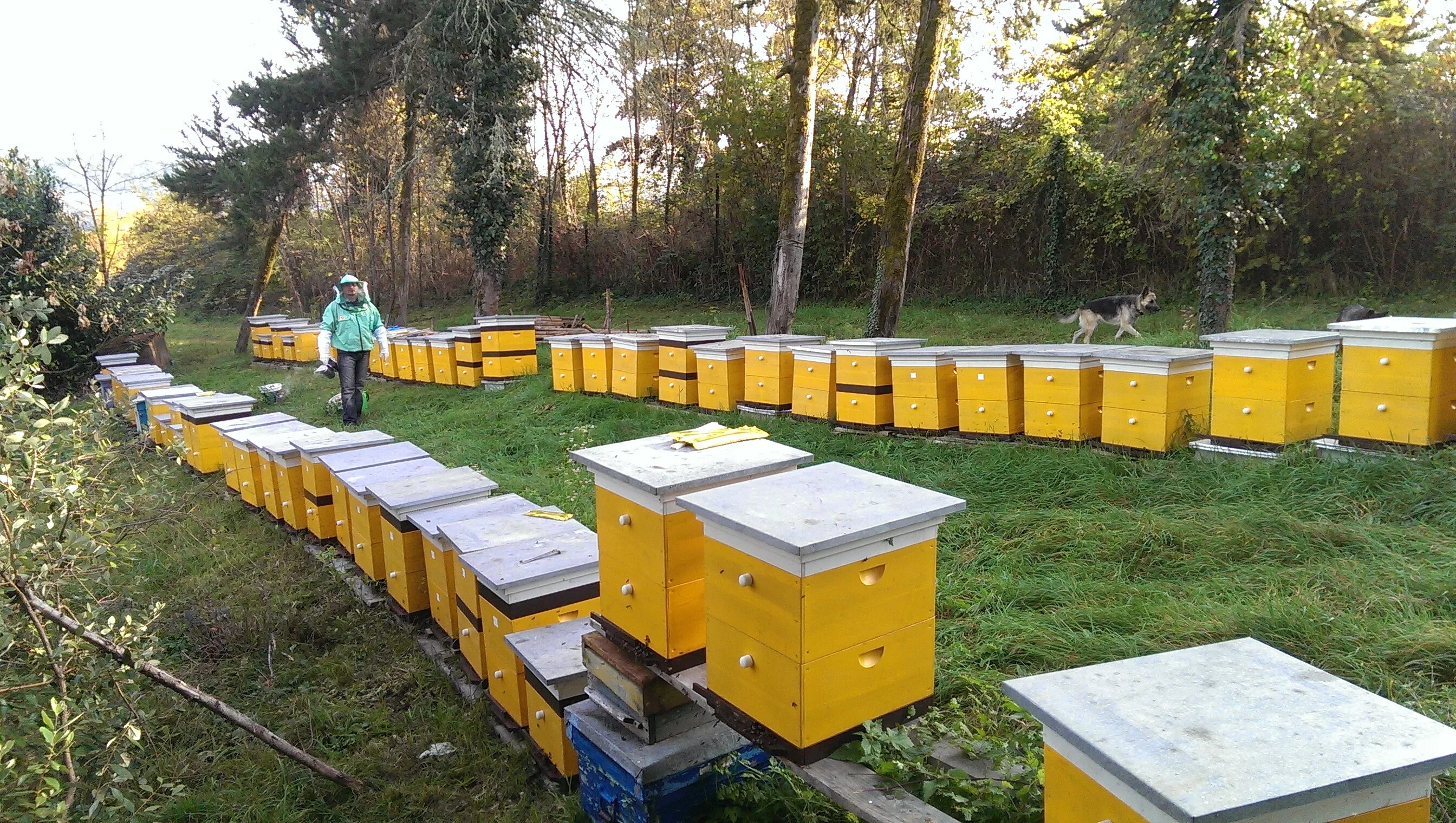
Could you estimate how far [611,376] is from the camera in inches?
365

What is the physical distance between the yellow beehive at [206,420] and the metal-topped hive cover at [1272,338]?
25.6ft

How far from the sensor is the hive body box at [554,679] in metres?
2.91

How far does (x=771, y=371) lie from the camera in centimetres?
726

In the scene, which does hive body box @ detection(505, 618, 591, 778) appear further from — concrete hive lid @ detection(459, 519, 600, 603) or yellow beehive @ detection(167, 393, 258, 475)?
yellow beehive @ detection(167, 393, 258, 475)

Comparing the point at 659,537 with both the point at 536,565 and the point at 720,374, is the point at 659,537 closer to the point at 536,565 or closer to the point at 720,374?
the point at 536,565

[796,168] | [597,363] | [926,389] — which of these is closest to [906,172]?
[796,168]

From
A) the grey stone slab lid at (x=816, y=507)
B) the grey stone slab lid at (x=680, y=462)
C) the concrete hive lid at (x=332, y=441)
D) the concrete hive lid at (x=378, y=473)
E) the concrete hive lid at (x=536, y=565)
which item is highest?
the grey stone slab lid at (x=680, y=462)

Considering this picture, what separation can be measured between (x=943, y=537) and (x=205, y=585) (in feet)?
15.1

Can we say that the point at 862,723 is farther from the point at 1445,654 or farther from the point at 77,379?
the point at 77,379

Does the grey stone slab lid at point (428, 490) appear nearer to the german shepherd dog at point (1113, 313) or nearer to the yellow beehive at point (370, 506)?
the yellow beehive at point (370, 506)

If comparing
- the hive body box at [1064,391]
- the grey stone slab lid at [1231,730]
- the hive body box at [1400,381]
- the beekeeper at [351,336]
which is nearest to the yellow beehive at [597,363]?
A: the beekeeper at [351,336]

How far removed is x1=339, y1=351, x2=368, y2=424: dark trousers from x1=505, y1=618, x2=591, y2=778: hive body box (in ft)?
23.7

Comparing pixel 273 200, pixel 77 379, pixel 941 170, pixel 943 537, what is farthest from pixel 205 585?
pixel 941 170

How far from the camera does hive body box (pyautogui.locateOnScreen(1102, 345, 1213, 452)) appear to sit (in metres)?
4.96
